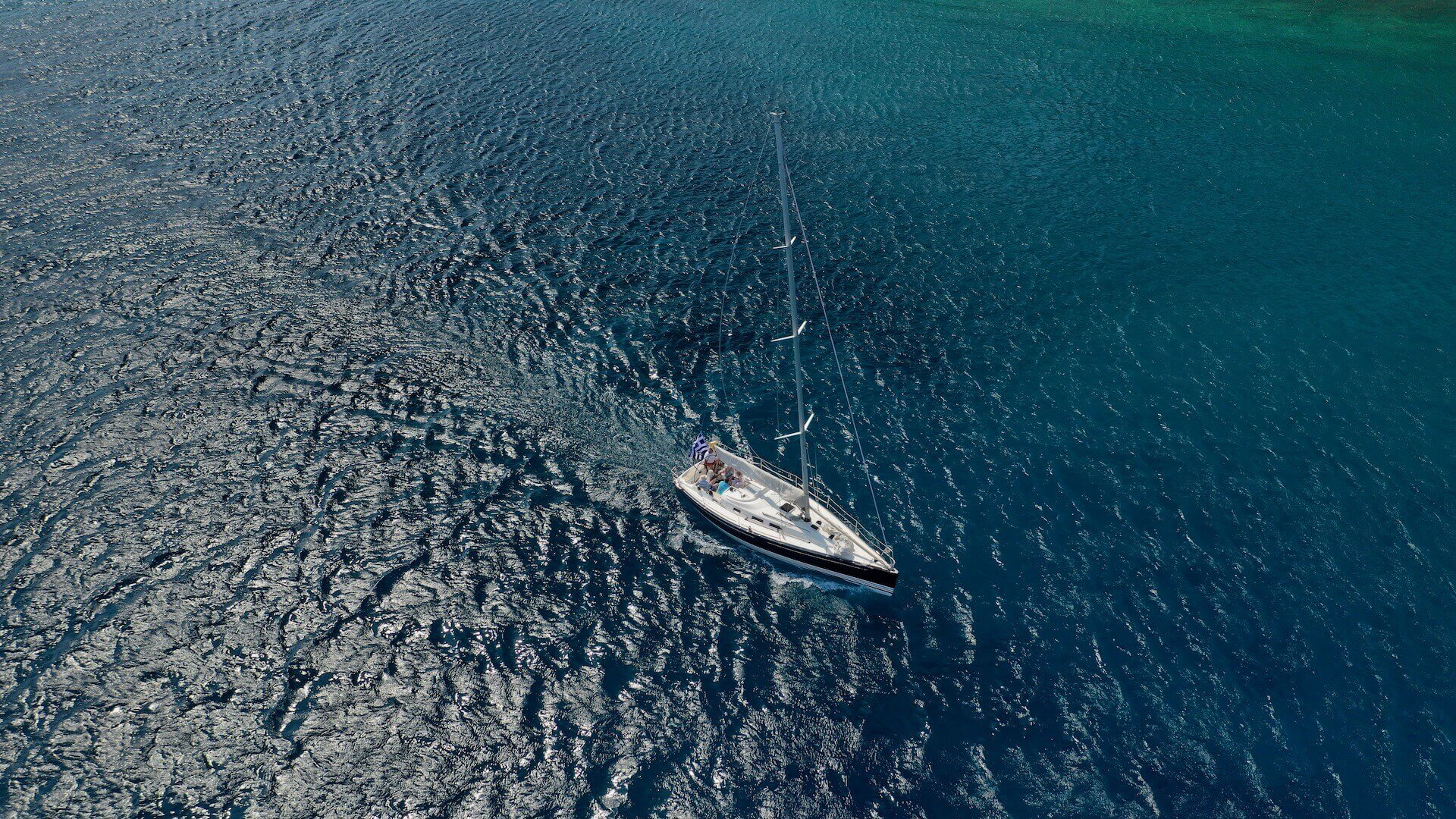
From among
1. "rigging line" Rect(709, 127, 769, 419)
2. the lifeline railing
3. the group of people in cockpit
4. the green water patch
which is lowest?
the lifeline railing

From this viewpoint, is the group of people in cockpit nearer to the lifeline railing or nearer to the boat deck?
the boat deck

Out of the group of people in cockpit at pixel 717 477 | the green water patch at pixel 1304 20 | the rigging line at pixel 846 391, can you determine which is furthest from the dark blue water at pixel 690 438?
the green water patch at pixel 1304 20

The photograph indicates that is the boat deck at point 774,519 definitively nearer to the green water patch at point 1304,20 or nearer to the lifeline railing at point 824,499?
the lifeline railing at point 824,499

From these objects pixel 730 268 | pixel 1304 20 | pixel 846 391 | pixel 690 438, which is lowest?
pixel 690 438

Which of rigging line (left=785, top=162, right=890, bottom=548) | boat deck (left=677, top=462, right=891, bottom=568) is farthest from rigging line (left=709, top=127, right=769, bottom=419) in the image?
boat deck (left=677, top=462, right=891, bottom=568)

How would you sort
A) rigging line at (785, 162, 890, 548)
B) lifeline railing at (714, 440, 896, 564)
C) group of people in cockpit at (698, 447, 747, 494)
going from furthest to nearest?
rigging line at (785, 162, 890, 548) → group of people in cockpit at (698, 447, 747, 494) → lifeline railing at (714, 440, 896, 564)

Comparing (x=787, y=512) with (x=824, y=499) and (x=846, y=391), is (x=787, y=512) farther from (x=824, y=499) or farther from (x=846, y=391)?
(x=846, y=391)

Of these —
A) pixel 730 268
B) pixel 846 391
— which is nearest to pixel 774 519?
pixel 846 391
